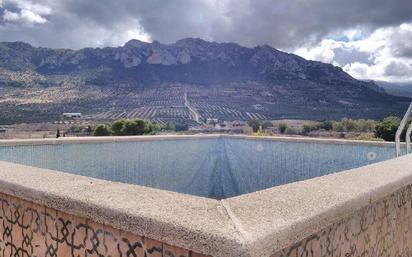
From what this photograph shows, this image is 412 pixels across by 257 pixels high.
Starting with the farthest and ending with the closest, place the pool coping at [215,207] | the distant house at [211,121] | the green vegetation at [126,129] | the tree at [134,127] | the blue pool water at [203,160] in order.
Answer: the distant house at [211,121] → the green vegetation at [126,129] → the tree at [134,127] → the blue pool water at [203,160] → the pool coping at [215,207]

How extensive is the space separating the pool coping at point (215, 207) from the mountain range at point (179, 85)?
40456 mm

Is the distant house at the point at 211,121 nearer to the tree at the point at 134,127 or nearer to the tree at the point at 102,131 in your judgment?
the tree at the point at 134,127

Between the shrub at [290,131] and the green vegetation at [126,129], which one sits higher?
the green vegetation at [126,129]

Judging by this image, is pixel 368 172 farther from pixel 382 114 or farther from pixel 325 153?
pixel 382 114

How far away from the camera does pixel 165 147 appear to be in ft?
26.6

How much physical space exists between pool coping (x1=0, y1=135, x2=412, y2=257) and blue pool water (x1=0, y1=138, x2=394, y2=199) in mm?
4214

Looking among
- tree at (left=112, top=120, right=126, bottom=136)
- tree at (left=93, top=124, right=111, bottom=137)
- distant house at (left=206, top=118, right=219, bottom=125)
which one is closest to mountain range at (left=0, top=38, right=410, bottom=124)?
distant house at (left=206, top=118, right=219, bottom=125)

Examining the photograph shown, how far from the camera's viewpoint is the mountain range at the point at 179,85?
47.2 m

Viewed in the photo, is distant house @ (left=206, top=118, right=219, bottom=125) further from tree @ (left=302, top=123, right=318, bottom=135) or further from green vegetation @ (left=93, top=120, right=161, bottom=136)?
green vegetation @ (left=93, top=120, right=161, bottom=136)

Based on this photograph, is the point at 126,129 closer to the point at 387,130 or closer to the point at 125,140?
the point at 387,130

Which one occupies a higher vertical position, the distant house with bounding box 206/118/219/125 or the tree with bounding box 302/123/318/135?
the distant house with bounding box 206/118/219/125

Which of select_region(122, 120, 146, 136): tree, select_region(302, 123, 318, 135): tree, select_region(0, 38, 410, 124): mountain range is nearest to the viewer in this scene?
select_region(122, 120, 146, 136): tree

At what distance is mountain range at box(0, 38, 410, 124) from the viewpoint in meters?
47.2

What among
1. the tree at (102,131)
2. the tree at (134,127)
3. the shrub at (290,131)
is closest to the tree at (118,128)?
the tree at (134,127)
